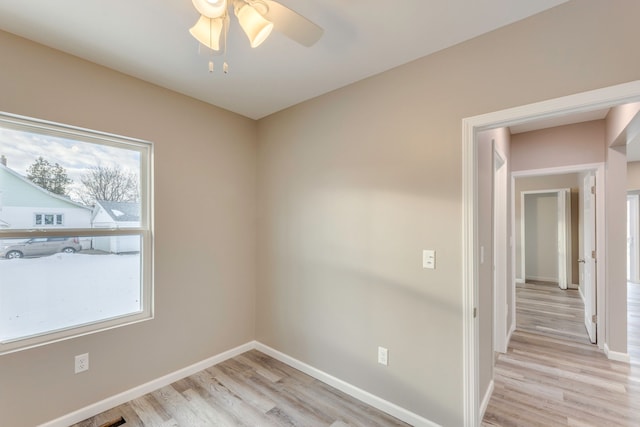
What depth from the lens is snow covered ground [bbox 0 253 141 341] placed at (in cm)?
182

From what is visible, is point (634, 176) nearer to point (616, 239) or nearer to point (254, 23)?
point (616, 239)

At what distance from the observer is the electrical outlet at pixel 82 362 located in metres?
2.01

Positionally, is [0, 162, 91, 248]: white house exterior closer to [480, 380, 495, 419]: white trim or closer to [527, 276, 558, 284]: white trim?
[480, 380, 495, 419]: white trim

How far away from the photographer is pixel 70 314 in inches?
80.2

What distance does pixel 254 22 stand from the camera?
4.07 feet

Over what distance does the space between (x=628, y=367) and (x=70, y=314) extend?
494 cm

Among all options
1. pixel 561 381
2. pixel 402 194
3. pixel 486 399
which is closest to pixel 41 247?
pixel 402 194

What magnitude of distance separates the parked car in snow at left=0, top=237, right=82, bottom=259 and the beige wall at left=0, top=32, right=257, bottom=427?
0.55 metres

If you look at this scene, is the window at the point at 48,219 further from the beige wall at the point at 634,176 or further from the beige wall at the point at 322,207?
the beige wall at the point at 634,176

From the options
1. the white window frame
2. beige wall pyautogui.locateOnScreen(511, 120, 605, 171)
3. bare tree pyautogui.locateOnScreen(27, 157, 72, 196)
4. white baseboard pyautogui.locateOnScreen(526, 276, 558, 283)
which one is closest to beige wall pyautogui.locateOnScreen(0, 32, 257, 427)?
bare tree pyautogui.locateOnScreen(27, 157, 72, 196)

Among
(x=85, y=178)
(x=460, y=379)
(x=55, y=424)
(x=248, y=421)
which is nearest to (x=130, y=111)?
(x=85, y=178)

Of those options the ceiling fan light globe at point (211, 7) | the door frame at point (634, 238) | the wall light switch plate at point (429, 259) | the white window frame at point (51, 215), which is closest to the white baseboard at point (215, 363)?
the wall light switch plate at point (429, 259)

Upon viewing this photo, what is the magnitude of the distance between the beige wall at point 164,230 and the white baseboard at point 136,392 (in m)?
0.04

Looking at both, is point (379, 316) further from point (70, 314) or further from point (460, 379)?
point (70, 314)
